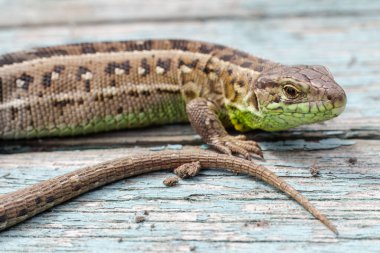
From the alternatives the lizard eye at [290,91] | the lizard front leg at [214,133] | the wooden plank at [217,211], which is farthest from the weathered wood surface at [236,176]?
the lizard eye at [290,91]

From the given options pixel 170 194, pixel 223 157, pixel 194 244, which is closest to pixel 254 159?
pixel 223 157

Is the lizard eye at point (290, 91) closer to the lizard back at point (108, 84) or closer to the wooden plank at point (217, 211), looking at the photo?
the wooden plank at point (217, 211)

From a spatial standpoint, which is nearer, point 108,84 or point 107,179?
point 107,179

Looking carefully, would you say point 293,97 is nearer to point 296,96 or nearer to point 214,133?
point 296,96

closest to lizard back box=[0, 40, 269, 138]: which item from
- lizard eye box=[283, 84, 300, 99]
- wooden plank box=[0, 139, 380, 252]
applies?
lizard eye box=[283, 84, 300, 99]

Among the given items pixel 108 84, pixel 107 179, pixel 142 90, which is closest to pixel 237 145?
pixel 107 179

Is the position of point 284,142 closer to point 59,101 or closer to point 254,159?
point 254,159
